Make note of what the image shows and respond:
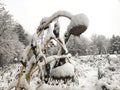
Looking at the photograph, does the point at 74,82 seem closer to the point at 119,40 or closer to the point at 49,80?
the point at 49,80

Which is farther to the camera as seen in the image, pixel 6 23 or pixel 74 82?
pixel 6 23

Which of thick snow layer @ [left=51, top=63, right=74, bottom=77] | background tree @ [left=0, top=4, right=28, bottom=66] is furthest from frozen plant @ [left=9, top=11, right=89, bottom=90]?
background tree @ [left=0, top=4, right=28, bottom=66]

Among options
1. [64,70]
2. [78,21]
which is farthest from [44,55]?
[78,21]

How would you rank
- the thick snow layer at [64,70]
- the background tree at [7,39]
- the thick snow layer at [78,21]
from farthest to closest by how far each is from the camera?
1. the background tree at [7,39]
2. the thick snow layer at [64,70]
3. the thick snow layer at [78,21]

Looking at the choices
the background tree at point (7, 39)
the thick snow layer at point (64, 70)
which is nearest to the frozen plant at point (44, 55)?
the thick snow layer at point (64, 70)

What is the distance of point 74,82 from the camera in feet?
4.67

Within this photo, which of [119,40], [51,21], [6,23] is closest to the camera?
[51,21]

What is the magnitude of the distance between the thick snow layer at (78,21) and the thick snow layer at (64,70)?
0.19 metres

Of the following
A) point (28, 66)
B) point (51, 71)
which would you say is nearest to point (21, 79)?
point (28, 66)

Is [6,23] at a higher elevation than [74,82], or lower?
higher

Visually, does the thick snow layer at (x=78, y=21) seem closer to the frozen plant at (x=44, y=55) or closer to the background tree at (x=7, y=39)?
the frozen plant at (x=44, y=55)

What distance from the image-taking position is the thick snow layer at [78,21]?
124cm

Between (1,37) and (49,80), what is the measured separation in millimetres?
23720

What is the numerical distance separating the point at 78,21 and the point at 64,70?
0.24m
